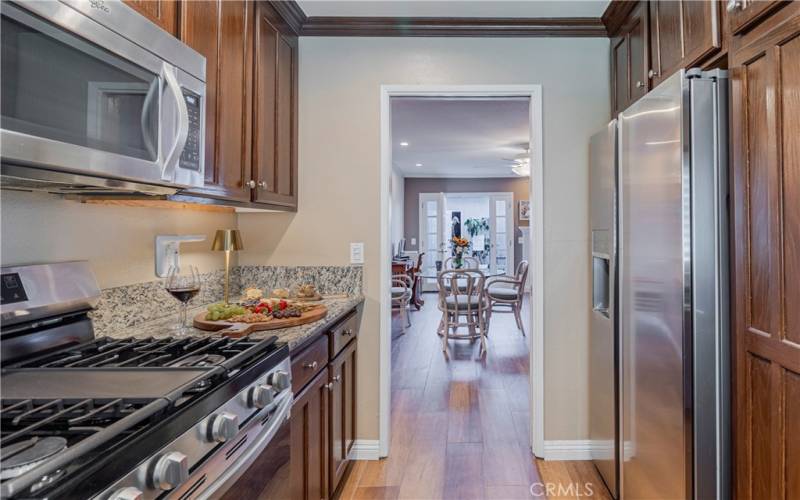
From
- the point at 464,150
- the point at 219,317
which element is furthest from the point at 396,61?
the point at 464,150

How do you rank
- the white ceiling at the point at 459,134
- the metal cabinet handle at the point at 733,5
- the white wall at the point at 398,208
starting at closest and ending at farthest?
the metal cabinet handle at the point at 733,5
the white ceiling at the point at 459,134
the white wall at the point at 398,208

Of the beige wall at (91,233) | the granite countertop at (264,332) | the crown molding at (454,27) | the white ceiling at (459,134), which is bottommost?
the granite countertop at (264,332)

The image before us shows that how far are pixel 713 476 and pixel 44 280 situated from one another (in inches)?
86.5

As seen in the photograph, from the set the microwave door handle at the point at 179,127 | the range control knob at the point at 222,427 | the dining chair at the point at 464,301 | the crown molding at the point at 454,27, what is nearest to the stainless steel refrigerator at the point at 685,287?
the crown molding at the point at 454,27

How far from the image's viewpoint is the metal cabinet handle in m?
1.34

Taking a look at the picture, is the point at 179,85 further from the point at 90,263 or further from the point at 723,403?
the point at 723,403

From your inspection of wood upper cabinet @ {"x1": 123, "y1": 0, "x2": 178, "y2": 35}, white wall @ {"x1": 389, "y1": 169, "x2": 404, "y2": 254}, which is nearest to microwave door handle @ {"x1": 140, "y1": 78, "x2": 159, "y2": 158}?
wood upper cabinet @ {"x1": 123, "y1": 0, "x2": 178, "y2": 35}

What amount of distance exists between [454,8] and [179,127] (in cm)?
178

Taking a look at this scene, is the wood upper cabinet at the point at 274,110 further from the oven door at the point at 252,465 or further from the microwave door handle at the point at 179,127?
the oven door at the point at 252,465

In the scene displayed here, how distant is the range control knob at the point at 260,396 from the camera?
1147 mm

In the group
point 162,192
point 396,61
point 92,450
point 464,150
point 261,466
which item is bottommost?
point 261,466

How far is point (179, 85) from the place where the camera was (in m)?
1.23

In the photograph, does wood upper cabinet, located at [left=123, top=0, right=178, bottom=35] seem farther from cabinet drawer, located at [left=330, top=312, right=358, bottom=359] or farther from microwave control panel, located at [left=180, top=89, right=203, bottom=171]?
cabinet drawer, located at [left=330, top=312, right=358, bottom=359]

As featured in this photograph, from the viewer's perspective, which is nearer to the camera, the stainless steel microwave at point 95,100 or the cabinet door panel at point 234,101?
the stainless steel microwave at point 95,100
